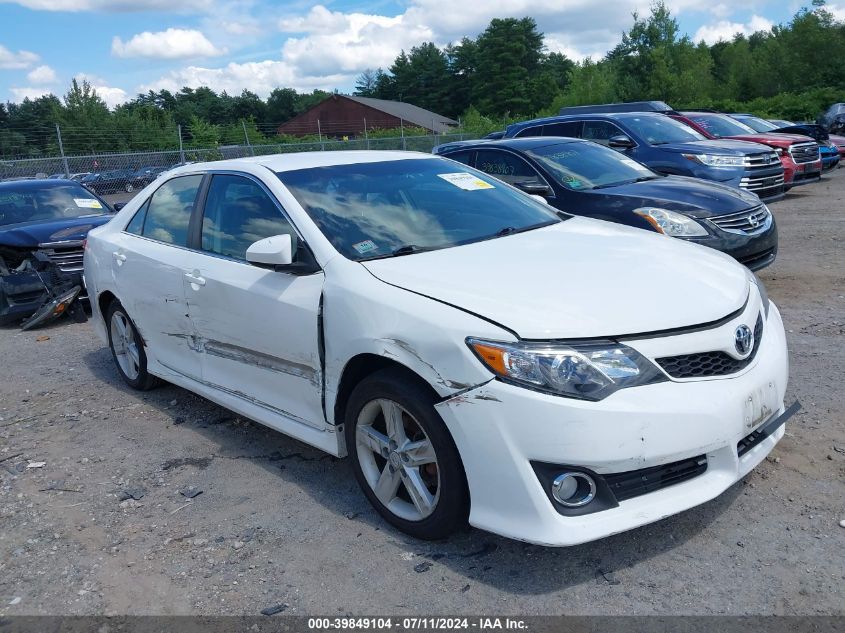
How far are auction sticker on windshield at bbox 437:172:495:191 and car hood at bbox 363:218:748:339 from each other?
0.66 m

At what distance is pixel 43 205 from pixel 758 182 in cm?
987

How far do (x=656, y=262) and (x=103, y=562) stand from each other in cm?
282

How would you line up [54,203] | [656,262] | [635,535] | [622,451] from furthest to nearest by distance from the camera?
1. [54,203]
2. [656,262]
3. [635,535]
4. [622,451]

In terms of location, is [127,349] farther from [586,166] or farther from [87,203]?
[87,203]

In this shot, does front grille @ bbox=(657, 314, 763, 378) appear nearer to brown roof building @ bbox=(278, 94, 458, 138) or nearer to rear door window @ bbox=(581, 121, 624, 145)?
rear door window @ bbox=(581, 121, 624, 145)

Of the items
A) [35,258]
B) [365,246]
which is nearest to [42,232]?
[35,258]

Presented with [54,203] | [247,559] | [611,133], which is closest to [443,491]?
[247,559]

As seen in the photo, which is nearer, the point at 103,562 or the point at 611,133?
the point at 103,562

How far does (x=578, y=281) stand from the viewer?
323cm

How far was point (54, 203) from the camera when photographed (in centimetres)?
971

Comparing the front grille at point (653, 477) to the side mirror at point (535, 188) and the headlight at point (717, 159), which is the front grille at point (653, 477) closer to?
the side mirror at point (535, 188)

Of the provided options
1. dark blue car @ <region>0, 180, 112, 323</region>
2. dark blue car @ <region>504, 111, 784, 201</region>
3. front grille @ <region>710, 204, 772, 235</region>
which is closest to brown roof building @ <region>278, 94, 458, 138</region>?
dark blue car @ <region>504, 111, 784, 201</region>

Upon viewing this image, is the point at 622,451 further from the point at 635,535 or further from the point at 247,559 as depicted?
the point at 247,559

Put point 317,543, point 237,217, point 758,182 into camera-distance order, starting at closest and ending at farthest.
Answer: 1. point 317,543
2. point 237,217
3. point 758,182
